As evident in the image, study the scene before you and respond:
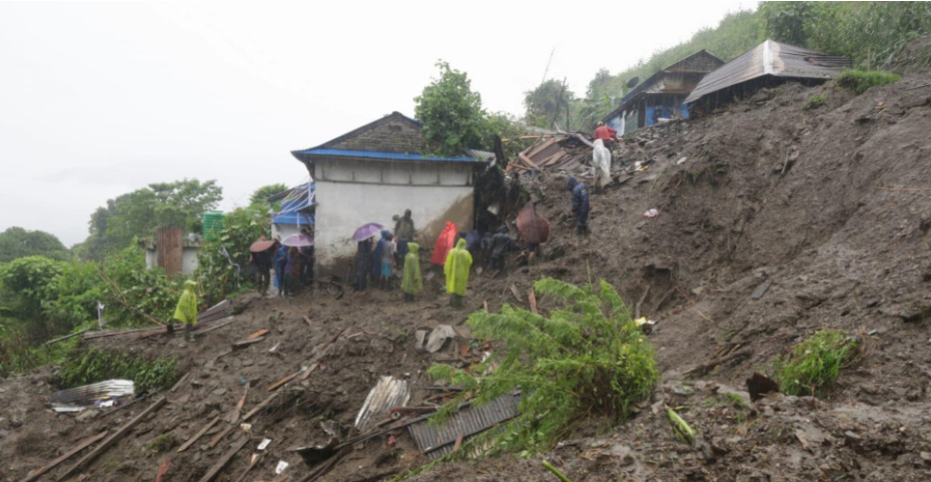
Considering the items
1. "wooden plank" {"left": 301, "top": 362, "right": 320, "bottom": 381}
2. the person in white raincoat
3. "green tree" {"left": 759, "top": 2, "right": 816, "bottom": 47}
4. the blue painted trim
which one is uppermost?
"green tree" {"left": 759, "top": 2, "right": 816, "bottom": 47}

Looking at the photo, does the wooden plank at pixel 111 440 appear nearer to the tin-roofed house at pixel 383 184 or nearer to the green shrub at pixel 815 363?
the tin-roofed house at pixel 383 184

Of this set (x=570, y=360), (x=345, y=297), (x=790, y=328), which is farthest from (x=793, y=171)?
(x=345, y=297)

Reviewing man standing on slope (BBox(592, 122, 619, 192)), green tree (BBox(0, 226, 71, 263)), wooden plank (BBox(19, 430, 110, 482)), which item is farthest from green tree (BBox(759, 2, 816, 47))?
green tree (BBox(0, 226, 71, 263))

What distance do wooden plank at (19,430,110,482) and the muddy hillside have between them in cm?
5

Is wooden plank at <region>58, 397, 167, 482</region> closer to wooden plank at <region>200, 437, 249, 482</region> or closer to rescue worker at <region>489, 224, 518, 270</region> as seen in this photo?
wooden plank at <region>200, 437, 249, 482</region>

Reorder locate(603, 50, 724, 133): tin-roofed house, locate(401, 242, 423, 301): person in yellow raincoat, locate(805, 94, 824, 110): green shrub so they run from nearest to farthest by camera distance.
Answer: locate(805, 94, 824, 110): green shrub
locate(401, 242, 423, 301): person in yellow raincoat
locate(603, 50, 724, 133): tin-roofed house

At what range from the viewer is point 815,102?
10898 mm

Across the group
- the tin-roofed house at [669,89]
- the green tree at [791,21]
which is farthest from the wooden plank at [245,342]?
the green tree at [791,21]

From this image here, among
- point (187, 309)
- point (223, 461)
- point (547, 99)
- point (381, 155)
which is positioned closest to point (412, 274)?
point (381, 155)

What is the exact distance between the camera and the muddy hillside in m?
3.28

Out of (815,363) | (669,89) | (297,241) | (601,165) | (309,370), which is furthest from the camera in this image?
(669,89)

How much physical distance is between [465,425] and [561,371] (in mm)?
3610

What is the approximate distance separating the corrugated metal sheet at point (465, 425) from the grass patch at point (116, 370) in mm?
7189

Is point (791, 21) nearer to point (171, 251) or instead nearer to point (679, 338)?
point (679, 338)
